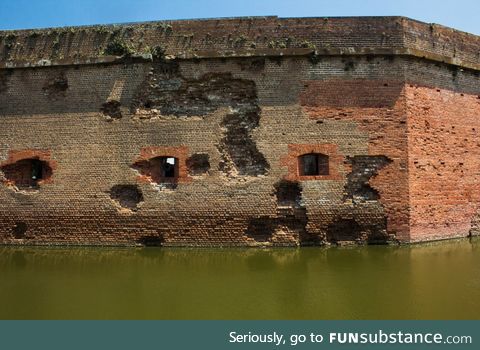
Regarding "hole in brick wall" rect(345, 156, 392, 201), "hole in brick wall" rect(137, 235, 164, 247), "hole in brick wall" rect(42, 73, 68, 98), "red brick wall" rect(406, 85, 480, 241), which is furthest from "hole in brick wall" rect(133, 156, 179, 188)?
"red brick wall" rect(406, 85, 480, 241)

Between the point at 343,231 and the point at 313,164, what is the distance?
5.57 ft

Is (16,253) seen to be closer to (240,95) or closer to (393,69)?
(240,95)

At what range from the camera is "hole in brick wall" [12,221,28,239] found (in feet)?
34.0

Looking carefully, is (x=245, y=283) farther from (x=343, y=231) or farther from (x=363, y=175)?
(x=363, y=175)

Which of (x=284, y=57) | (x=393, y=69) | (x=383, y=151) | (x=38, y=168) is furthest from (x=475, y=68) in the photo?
(x=38, y=168)

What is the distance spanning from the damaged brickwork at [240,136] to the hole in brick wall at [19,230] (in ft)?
0.09

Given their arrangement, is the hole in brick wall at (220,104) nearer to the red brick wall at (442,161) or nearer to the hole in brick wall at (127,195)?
the hole in brick wall at (127,195)

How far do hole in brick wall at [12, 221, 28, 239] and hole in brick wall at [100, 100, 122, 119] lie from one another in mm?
3359

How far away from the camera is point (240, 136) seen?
32.8 ft

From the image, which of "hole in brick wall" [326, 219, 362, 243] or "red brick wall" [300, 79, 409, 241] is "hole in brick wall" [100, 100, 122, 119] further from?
"hole in brick wall" [326, 219, 362, 243]

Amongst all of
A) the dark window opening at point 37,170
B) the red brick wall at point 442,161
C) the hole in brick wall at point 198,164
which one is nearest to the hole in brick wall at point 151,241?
the hole in brick wall at point 198,164

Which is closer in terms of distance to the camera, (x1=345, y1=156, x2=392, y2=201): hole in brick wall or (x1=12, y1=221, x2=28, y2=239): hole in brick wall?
(x1=345, y1=156, x2=392, y2=201): hole in brick wall

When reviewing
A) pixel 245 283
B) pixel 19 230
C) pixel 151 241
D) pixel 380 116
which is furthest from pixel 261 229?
pixel 19 230

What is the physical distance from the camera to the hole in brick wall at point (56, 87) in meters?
10.5
